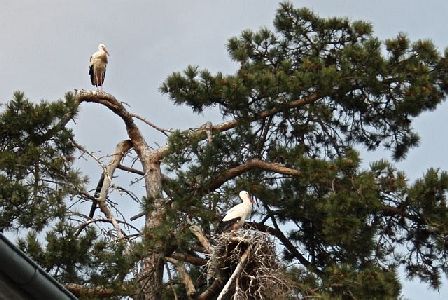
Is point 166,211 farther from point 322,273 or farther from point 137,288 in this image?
point 322,273

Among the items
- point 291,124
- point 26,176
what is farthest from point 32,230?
point 291,124

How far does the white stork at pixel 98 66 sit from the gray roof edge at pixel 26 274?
36.0 ft

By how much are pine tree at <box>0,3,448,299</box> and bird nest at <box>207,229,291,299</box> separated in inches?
7.3

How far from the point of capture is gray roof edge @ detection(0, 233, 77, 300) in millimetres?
5293

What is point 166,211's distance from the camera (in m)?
11.7

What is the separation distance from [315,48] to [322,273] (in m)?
3.43

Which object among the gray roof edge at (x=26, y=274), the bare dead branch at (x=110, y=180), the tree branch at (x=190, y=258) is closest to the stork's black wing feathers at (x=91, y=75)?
the bare dead branch at (x=110, y=180)

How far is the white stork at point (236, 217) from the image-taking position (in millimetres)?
11391

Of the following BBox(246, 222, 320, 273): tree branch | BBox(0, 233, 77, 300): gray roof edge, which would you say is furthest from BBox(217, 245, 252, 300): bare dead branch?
BBox(0, 233, 77, 300): gray roof edge

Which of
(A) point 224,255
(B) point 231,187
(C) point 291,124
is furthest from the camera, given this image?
(C) point 291,124

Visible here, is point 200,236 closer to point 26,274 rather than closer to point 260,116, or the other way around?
point 260,116

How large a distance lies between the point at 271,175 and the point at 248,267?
105 inches

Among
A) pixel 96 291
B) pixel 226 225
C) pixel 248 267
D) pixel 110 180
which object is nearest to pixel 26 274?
pixel 248 267

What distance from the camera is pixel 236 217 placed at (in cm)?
1146
